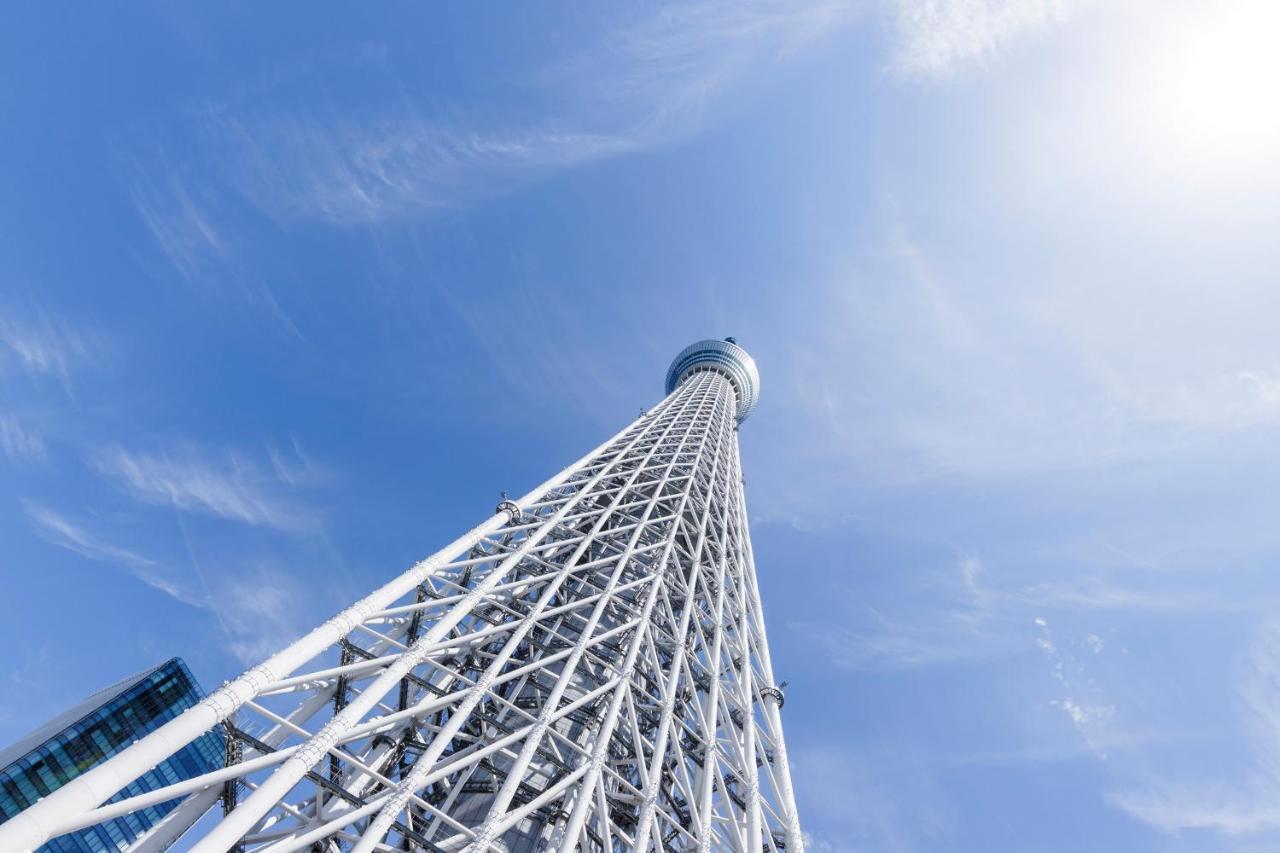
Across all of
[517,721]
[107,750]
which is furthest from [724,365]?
[107,750]

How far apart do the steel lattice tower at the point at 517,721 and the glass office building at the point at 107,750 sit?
198ft

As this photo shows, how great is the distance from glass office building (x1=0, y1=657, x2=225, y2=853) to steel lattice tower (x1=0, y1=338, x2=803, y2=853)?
60.3 meters

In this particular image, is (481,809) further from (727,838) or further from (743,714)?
(743,714)

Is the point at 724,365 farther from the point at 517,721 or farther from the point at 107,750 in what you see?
the point at 107,750

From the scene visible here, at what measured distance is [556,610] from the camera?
Answer: 74.0 ft

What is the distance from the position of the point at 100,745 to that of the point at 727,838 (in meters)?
90.0

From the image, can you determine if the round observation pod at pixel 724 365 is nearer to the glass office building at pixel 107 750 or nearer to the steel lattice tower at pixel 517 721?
the steel lattice tower at pixel 517 721

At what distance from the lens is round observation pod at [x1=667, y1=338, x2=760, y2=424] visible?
271 feet

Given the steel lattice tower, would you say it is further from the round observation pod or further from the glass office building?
the glass office building

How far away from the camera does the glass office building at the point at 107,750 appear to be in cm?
7169

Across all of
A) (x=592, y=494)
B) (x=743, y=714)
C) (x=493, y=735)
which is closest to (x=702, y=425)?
(x=592, y=494)

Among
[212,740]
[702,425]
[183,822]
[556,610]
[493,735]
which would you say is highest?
[702,425]

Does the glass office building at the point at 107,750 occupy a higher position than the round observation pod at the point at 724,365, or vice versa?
the round observation pod at the point at 724,365

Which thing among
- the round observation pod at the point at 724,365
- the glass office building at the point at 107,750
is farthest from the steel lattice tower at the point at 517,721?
the glass office building at the point at 107,750
